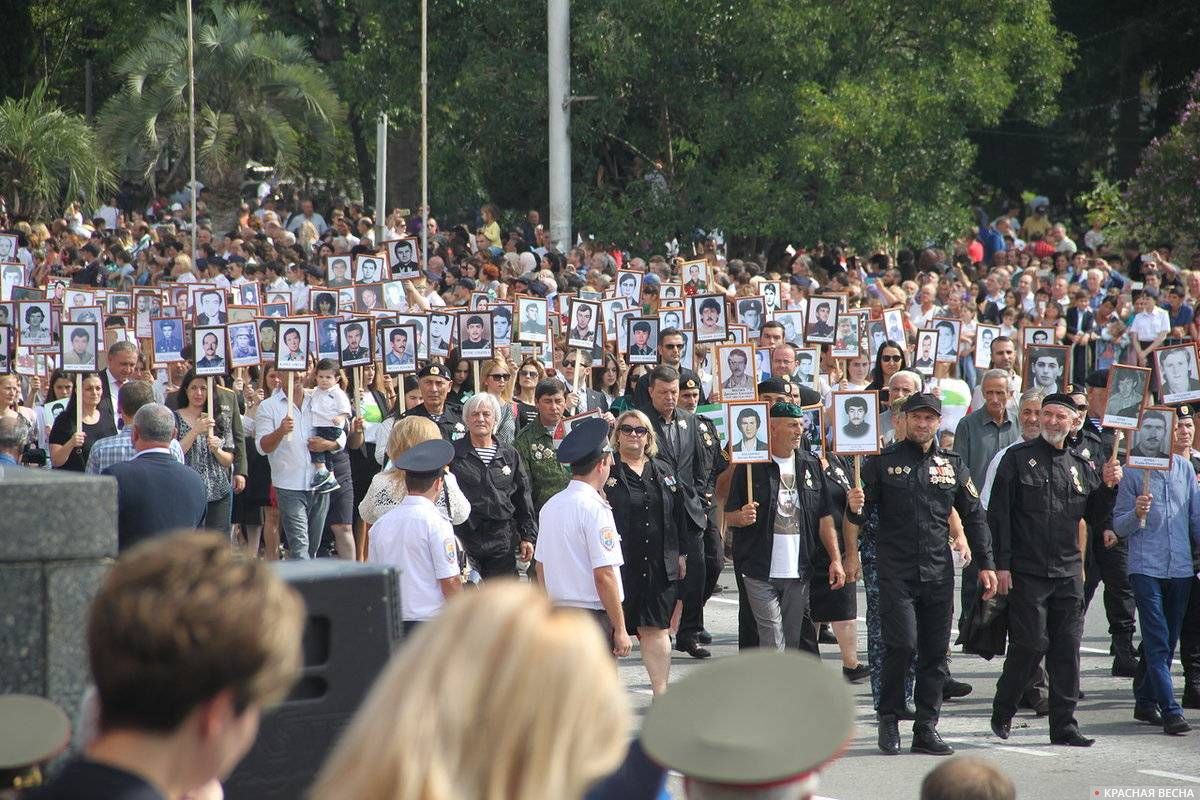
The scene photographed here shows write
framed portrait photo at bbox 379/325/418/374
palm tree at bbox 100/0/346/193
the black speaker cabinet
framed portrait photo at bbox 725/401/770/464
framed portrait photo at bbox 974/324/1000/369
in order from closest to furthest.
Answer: the black speaker cabinet < framed portrait photo at bbox 725/401/770/464 < framed portrait photo at bbox 379/325/418/374 < framed portrait photo at bbox 974/324/1000/369 < palm tree at bbox 100/0/346/193

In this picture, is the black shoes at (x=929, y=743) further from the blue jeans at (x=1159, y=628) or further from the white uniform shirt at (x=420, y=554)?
the white uniform shirt at (x=420, y=554)

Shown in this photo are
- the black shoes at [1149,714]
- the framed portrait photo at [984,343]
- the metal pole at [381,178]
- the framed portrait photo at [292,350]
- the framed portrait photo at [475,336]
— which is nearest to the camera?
the black shoes at [1149,714]

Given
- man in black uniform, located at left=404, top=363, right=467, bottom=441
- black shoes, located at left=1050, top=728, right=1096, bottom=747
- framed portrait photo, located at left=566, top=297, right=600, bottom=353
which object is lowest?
black shoes, located at left=1050, top=728, right=1096, bottom=747

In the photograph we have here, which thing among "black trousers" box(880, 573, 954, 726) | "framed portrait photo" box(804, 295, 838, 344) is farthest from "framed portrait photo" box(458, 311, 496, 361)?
"black trousers" box(880, 573, 954, 726)

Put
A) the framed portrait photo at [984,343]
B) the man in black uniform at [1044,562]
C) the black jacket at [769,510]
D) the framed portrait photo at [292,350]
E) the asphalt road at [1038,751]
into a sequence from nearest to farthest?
the asphalt road at [1038,751]
the man in black uniform at [1044,562]
the black jacket at [769,510]
the framed portrait photo at [292,350]
the framed portrait photo at [984,343]

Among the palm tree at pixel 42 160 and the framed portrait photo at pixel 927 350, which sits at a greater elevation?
the palm tree at pixel 42 160

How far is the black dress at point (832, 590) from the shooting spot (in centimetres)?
1054

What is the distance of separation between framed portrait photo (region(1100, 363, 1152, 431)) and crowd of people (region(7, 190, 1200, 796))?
0.03 meters

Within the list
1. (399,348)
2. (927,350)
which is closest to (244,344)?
(399,348)

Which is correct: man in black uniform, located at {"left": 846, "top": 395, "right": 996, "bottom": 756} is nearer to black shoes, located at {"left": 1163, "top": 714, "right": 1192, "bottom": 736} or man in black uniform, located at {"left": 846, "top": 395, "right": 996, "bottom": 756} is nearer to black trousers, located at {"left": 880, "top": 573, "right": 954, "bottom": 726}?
black trousers, located at {"left": 880, "top": 573, "right": 954, "bottom": 726}

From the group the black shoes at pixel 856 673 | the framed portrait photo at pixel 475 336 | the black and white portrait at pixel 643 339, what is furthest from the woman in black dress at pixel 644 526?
the black and white portrait at pixel 643 339

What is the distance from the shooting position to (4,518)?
4148 mm

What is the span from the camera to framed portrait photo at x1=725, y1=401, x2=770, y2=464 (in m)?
10.3

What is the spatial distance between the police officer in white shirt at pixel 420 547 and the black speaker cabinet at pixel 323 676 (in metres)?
3.67
